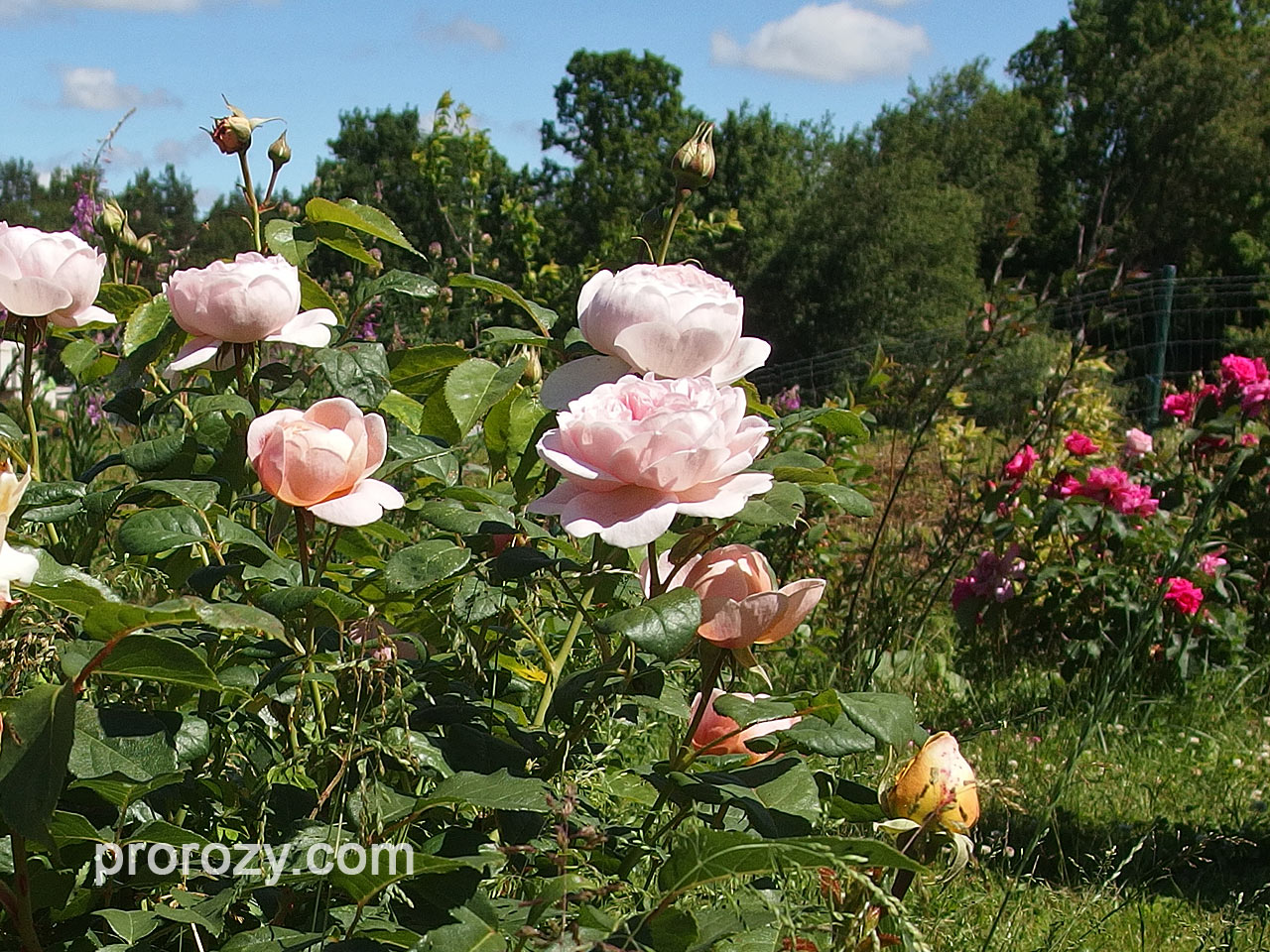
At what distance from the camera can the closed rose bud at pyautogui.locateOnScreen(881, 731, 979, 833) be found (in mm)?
889

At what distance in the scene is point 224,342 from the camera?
0.97 metres

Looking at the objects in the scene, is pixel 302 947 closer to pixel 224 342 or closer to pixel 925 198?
pixel 224 342

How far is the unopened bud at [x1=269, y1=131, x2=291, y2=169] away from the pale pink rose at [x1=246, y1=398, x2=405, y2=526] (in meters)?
0.43

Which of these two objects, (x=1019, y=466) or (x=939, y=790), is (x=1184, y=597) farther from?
(x=939, y=790)

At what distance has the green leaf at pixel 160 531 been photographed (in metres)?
0.82

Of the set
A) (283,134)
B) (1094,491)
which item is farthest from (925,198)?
(283,134)

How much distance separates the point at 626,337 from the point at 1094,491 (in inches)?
106

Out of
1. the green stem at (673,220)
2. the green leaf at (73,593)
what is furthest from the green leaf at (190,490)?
the green stem at (673,220)

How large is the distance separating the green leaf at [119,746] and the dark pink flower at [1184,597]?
2802 millimetres

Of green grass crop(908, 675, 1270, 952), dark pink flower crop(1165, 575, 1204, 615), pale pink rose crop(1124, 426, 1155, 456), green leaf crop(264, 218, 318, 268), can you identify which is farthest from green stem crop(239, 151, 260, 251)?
pale pink rose crop(1124, 426, 1155, 456)

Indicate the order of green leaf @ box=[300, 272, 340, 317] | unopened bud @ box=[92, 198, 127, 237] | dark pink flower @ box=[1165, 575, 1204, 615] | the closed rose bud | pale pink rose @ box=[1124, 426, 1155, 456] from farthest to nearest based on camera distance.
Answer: pale pink rose @ box=[1124, 426, 1155, 456] < dark pink flower @ box=[1165, 575, 1204, 615] < unopened bud @ box=[92, 198, 127, 237] < green leaf @ box=[300, 272, 340, 317] < the closed rose bud

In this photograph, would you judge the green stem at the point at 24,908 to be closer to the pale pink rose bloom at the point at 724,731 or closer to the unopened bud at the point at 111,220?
the pale pink rose bloom at the point at 724,731

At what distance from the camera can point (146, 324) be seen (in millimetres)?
1074

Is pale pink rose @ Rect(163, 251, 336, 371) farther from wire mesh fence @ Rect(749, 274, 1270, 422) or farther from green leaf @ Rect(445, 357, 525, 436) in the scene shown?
wire mesh fence @ Rect(749, 274, 1270, 422)
